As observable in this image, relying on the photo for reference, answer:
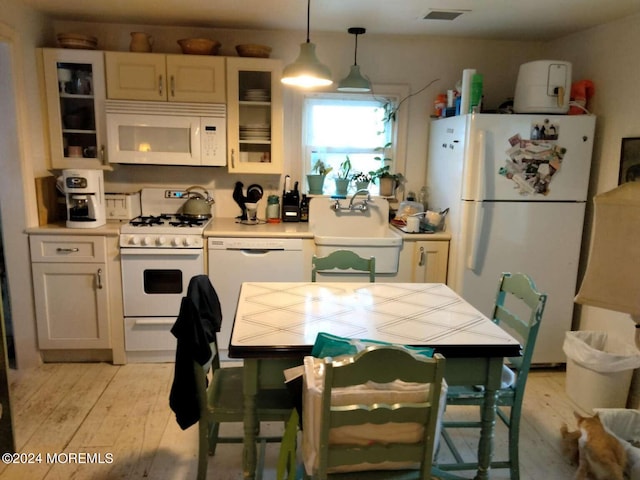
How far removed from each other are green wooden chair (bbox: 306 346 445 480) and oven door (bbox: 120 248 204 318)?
203 centimetres

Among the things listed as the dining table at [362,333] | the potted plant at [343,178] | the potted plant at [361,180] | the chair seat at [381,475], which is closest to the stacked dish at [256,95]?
the potted plant at [343,178]

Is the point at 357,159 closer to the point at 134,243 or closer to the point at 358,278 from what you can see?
the point at 358,278

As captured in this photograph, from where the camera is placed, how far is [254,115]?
3473 millimetres

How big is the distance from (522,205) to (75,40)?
3136 millimetres

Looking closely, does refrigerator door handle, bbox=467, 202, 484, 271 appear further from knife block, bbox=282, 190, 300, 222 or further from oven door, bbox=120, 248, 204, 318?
oven door, bbox=120, 248, 204, 318

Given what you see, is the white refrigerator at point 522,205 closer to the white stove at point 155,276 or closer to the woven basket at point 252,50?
the woven basket at point 252,50

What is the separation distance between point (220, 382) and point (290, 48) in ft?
8.45

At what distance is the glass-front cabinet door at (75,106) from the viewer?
3.16m

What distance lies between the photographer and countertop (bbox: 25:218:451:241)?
305 cm

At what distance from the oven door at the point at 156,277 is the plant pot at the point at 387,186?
1.51 metres

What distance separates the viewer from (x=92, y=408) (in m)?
2.71

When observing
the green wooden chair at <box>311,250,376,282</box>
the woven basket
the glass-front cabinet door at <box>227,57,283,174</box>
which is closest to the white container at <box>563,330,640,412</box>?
the green wooden chair at <box>311,250,376,282</box>

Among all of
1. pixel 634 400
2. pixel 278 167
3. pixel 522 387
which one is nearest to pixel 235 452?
pixel 522 387

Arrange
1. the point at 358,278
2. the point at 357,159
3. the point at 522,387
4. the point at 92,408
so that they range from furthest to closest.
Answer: the point at 357,159
the point at 358,278
the point at 92,408
the point at 522,387
